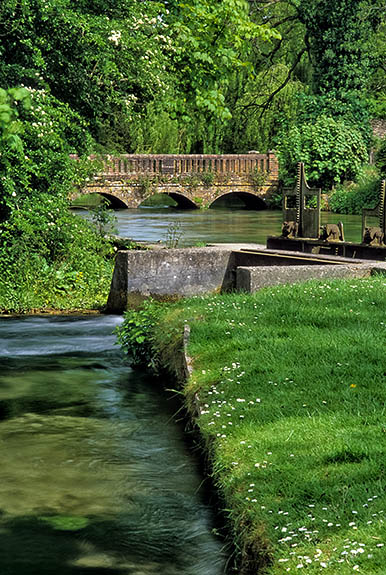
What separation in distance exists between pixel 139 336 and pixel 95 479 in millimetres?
4132

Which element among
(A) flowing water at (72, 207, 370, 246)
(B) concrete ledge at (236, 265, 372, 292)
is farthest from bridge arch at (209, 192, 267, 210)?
(B) concrete ledge at (236, 265, 372, 292)

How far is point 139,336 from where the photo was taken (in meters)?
11.2

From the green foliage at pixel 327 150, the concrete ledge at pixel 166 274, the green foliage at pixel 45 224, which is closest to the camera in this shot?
the concrete ledge at pixel 166 274

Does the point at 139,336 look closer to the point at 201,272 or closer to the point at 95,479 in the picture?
the point at 201,272

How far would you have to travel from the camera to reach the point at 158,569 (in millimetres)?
5656

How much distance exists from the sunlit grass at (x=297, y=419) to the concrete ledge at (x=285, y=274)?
1138mm

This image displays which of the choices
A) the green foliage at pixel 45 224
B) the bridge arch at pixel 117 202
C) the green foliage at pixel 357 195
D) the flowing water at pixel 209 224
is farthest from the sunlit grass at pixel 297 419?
the bridge arch at pixel 117 202

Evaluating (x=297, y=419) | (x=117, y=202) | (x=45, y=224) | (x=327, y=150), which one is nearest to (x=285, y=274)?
(x=45, y=224)

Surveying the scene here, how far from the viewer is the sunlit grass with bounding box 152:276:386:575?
16.5ft

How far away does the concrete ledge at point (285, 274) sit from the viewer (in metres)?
12.6

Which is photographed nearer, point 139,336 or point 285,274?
point 139,336

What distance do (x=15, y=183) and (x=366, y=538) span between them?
12702mm

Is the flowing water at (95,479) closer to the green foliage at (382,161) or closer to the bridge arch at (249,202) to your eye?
the green foliage at (382,161)

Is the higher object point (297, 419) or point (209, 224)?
point (209, 224)
